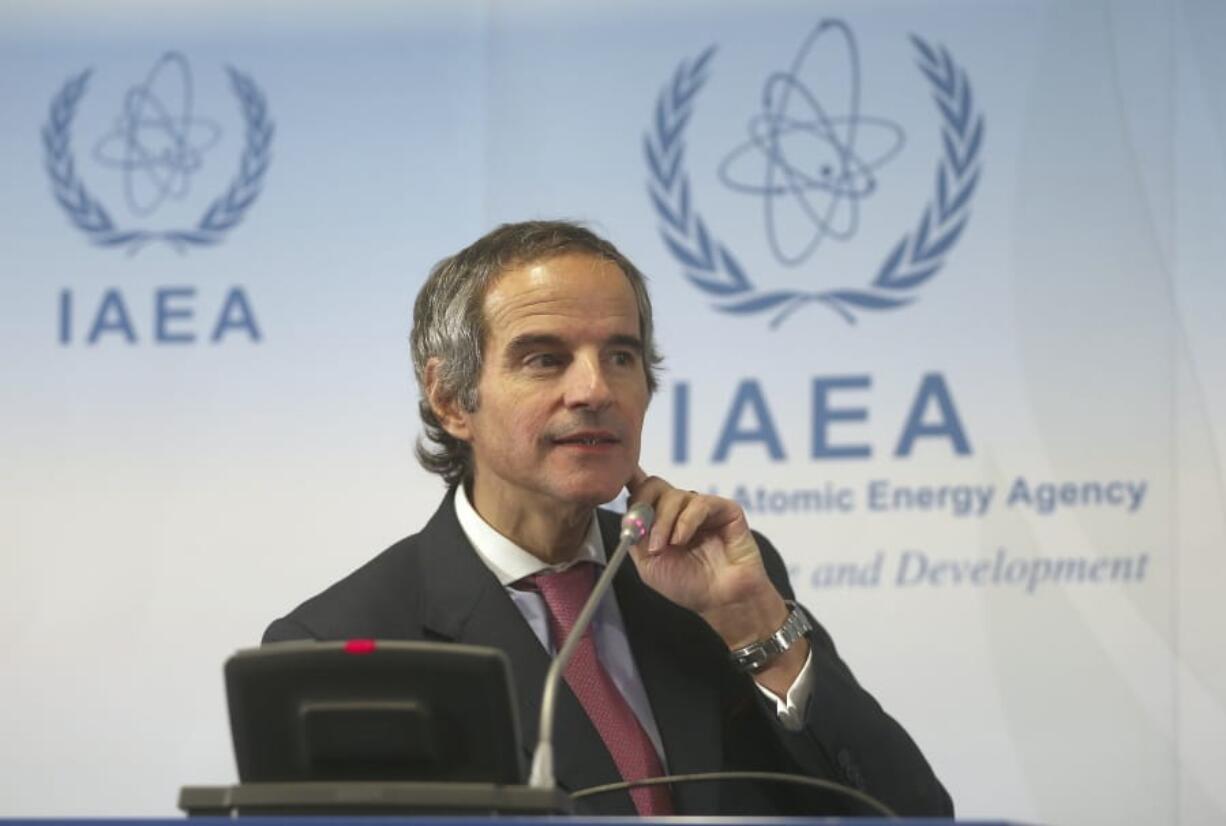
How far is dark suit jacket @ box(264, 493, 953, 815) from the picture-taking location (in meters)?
2.53

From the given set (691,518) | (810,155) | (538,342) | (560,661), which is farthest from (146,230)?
(560,661)

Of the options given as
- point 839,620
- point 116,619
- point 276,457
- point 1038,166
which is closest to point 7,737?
point 116,619

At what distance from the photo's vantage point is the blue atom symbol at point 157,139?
454 centimetres

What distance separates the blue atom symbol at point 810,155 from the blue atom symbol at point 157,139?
1342 millimetres

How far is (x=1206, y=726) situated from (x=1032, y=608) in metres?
0.43

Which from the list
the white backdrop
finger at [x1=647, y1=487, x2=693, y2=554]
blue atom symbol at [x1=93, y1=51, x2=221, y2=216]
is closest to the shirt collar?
finger at [x1=647, y1=487, x2=693, y2=554]

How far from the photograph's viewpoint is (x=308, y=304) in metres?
4.44

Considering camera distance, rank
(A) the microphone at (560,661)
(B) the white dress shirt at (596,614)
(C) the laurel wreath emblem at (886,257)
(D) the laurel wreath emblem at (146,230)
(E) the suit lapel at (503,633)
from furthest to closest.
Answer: (D) the laurel wreath emblem at (146,230) → (C) the laurel wreath emblem at (886,257) → (B) the white dress shirt at (596,614) → (E) the suit lapel at (503,633) → (A) the microphone at (560,661)

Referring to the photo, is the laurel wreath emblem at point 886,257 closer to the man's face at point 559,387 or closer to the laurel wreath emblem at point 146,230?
the laurel wreath emblem at point 146,230

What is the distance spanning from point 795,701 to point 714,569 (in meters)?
0.23

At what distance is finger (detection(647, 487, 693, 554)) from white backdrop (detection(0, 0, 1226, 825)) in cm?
146

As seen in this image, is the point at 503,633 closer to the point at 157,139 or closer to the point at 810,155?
the point at 810,155

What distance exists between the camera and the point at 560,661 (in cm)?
198

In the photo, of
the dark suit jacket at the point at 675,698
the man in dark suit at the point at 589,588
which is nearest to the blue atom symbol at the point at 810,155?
the man in dark suit at the point at 589,588
